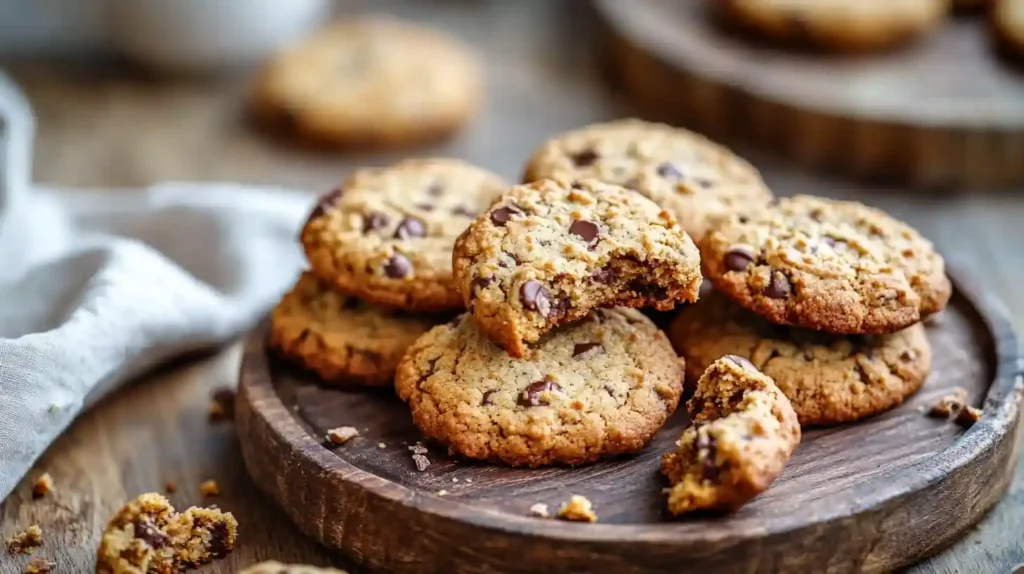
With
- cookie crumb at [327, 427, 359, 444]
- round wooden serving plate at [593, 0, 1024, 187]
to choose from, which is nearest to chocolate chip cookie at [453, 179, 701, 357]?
cookie crumb at [327, 427, 359, 444]

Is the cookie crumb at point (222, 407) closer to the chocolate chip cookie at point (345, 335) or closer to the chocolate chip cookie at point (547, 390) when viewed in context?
the chocolate chip cookie at point (345, 335)

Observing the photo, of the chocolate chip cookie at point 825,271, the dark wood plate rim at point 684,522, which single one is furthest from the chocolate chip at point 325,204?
the chocolate chip cookie at point 825,271

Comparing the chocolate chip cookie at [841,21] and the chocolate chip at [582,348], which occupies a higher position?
the chocolate chip cookie at [841,21]

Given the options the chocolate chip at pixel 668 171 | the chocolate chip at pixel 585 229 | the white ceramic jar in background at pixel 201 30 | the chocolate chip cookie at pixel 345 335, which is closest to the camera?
the chocolate chip at pixel 585 229

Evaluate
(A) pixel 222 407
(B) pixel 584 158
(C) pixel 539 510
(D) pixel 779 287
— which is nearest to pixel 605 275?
(D) pixel 779 287

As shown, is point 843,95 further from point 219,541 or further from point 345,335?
point 219,541

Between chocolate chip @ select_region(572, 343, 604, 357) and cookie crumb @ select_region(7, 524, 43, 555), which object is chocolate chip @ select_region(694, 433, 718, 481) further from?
cookie crumb @ select_region(7, 524, 43, 555)
